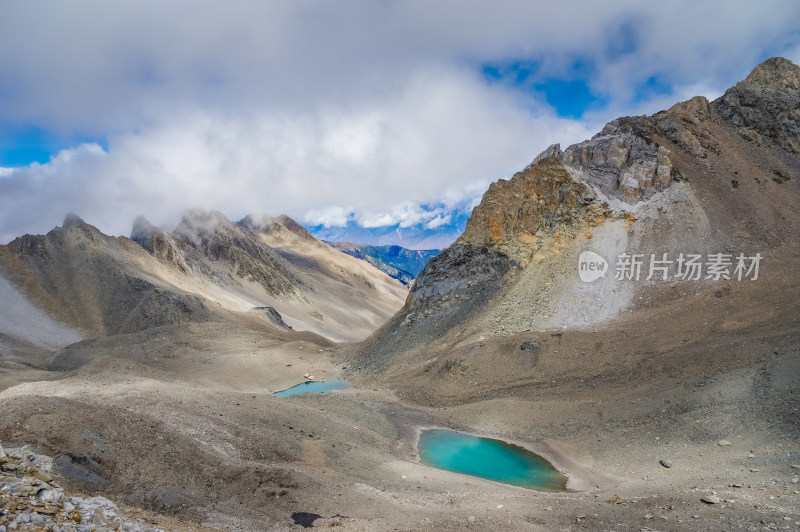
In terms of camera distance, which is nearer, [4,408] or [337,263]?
[4,408]

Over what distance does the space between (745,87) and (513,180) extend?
89.4 feet

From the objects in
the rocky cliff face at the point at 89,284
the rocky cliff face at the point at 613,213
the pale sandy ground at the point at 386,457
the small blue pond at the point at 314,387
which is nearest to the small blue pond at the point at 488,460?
the pale sandy ground at the point at 386,457

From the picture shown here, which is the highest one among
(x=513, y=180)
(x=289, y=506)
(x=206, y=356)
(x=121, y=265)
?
(x=513, y=180)

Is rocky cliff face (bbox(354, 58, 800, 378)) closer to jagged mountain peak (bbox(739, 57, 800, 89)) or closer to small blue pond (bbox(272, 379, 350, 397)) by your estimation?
jagged mountain peak (bbox(739, 57, 800, 89))

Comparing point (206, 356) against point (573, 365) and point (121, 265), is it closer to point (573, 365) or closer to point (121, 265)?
point (573, 365)

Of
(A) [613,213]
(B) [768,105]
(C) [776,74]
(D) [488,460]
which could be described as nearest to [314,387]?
(D) [488,460]

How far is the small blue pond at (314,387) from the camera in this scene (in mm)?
42250

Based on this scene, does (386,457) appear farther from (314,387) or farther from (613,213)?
(613,213)

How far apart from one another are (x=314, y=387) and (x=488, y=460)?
21.5 meters

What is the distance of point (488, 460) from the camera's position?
25391mm

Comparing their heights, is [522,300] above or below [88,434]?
above

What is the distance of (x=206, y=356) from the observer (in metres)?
46.8

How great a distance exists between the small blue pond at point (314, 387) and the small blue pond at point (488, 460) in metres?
14.9

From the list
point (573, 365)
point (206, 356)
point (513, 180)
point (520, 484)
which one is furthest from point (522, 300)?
point (206, 356)
